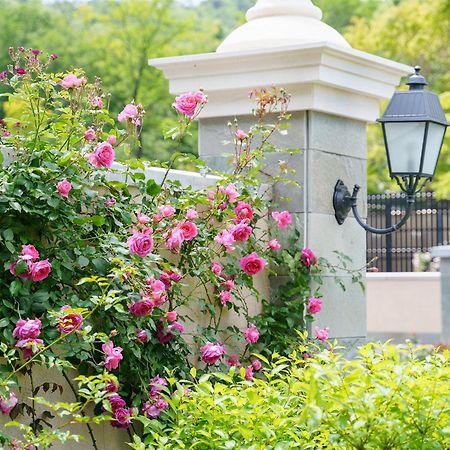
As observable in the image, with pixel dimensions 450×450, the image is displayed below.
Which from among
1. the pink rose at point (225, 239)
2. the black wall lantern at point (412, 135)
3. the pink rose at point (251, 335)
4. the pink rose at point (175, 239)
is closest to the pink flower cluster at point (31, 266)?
the pink rose at point (175, 239)

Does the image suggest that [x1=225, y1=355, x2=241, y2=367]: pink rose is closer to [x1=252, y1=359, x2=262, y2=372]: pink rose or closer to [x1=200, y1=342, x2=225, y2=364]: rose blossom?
[x1=252, y1=359, x2=262, y2=372]: pink rose

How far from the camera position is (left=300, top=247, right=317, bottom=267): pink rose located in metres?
5.12

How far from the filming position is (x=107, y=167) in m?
4.02

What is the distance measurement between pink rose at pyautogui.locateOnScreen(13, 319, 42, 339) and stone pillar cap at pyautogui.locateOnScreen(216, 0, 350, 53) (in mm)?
2340

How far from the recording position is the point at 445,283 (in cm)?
1277

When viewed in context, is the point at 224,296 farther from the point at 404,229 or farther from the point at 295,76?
the point at 404,229

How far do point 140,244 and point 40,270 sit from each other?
403 mm

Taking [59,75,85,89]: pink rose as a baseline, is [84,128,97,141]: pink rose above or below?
below

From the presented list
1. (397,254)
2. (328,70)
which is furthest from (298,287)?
(397,254)

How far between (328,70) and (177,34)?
22.5m

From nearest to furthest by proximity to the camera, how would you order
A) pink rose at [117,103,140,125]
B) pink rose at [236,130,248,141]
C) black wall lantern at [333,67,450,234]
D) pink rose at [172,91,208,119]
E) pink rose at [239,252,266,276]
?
1. pink rose at [117,103,140,125]
2. pink rose at [172,91,208,119]
3. pink rose at [239,252,266,276]
4. pink rose at [236,130,248,141]
5. black wall lantern at [333,67,450,234]

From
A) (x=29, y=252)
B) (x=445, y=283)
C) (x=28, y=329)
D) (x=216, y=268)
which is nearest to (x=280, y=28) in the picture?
(x=216, y=268)

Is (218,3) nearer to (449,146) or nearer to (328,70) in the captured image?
(449,146)

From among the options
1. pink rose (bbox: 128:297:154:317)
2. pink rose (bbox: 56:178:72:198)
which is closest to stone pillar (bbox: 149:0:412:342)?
pink rose (bbox: 128:297:154:317)
